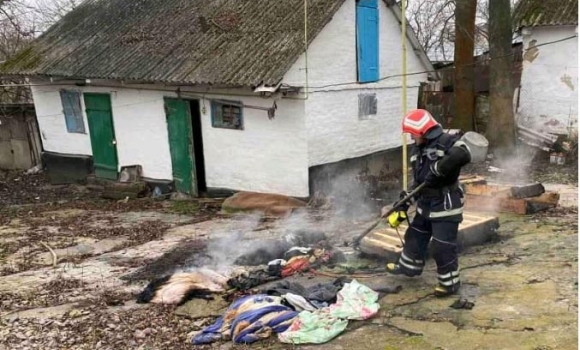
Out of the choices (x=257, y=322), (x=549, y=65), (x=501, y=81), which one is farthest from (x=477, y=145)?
(x=257, y=322)

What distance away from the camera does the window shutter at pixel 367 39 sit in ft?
38.7

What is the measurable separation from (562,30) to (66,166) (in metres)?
14.3

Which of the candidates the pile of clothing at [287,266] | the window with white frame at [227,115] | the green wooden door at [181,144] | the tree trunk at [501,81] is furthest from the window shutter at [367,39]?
the pile of clothing at [287,266]

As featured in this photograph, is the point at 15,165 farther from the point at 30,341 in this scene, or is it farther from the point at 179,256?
the point at 30,341

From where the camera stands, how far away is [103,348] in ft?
16.6

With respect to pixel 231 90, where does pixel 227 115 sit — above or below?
below

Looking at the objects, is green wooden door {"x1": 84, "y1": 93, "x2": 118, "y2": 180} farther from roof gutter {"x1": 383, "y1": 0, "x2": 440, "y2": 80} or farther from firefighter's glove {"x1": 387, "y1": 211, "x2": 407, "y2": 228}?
firefighter's glove {"x1": 387, "y1": 211, "x2": 407, "y2": 228}

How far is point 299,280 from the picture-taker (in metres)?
6.12

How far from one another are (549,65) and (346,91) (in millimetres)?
6431

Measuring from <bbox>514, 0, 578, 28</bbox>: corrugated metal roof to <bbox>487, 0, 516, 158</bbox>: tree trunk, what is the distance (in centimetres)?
157

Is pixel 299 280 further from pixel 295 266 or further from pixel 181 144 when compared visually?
pixel 181 144

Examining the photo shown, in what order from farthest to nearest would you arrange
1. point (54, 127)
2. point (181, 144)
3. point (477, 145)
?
point (54, 127) < point (477, 145) < point (181, 144)

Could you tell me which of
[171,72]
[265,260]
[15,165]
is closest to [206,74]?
[171,72]

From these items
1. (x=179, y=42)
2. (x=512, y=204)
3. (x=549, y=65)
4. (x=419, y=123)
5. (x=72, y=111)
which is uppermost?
(x=179, y=42)
